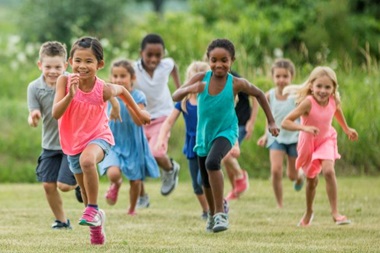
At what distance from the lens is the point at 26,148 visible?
17234 millimetres

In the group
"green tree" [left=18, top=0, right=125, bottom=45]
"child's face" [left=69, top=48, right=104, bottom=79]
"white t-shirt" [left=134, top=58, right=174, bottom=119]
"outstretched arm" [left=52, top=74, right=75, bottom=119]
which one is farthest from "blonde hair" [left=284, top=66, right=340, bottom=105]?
"green tree" [left=18, top=0, right=125, bottom=45]

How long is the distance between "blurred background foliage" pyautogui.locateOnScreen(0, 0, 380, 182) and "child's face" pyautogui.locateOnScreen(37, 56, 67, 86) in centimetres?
697

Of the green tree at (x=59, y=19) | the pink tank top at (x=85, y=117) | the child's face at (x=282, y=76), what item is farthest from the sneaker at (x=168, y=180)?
the green tree at (x=59, y=19)

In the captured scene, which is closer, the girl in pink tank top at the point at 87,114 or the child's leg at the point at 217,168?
the girl in pink tank top at the point at 87,114

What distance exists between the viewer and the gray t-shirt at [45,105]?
984 centimetres

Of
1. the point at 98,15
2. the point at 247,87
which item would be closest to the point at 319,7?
the point at 98,15

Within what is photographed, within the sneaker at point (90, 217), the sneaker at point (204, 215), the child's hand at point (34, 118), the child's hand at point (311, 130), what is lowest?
the sneaker at point (204, 215)

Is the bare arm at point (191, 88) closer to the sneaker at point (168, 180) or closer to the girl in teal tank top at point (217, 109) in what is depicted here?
the girl in teal tank top at point (217, 109)

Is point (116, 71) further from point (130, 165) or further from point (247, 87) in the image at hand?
point (247, 87)

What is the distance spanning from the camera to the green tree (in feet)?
79.8

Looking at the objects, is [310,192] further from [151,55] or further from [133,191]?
[151,55]

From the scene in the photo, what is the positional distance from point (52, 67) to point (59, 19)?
48.5ft

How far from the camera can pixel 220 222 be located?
934 cm

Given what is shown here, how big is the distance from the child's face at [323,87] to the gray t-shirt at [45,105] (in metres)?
2.49
